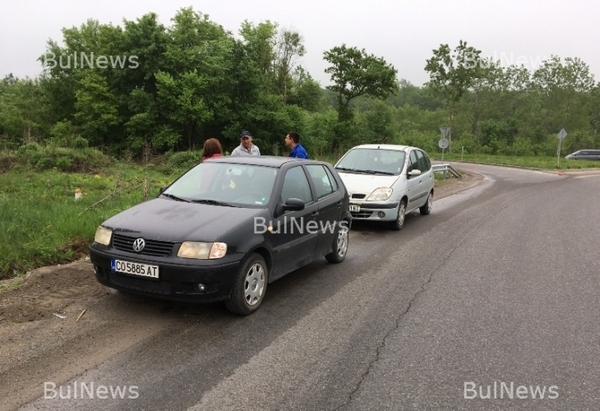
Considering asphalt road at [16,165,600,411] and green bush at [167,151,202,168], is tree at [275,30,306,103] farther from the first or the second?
asphalt road at [16,165,600,411]

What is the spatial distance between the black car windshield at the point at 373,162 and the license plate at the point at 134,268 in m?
6.56

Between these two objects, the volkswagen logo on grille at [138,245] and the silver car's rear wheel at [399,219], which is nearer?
the volkswagen logo on grille at [138,245]

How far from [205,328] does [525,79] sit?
78267mm

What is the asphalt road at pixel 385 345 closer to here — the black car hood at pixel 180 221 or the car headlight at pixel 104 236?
the car headlight at pixel 104 236

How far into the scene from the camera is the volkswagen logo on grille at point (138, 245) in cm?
447

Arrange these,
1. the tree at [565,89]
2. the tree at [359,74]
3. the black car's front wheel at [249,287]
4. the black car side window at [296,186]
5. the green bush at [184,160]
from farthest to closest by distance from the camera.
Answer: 1. the tree at [565,89]
2. the tree at [359,74]
3. the green bush at [184,160]
4. the black car side window at [296,186]
5. the black car's front wheel at [249,287]

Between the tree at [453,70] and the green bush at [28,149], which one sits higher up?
the tree at [453,70]

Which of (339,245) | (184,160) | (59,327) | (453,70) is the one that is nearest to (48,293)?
(59,327)

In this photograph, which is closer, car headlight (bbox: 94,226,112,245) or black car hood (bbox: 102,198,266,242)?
black car hood (bbox: 102,198,266,242)

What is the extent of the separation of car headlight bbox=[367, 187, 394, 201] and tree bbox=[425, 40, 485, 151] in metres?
43.6

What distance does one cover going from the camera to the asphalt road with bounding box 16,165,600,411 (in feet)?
11.1

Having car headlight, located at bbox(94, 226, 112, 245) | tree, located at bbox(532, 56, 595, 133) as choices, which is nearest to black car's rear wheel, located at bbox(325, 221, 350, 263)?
car headlight, located at bbox(94, 226, 112, 245)

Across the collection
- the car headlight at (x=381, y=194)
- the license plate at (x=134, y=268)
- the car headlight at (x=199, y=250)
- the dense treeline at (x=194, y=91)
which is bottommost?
the license plate at (x=134, y=268)

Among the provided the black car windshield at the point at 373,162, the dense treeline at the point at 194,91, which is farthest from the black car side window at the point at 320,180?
the dense treeline at the point at 194,91
